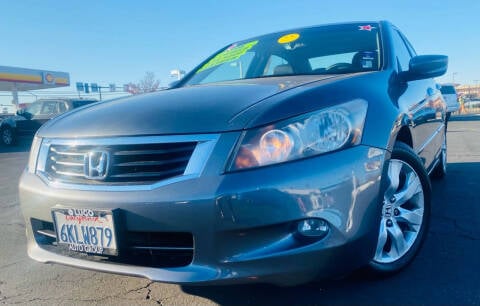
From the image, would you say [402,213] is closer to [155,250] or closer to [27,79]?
[155,250]

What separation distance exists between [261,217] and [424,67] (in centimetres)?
174

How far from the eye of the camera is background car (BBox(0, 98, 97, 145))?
43.7 feet

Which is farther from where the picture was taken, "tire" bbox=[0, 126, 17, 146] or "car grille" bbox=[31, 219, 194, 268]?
"tire" bbox=[0, 126, 17, 146]

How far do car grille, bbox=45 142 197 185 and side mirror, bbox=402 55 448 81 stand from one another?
1752 millimetres

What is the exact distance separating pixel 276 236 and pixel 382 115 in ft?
2.87

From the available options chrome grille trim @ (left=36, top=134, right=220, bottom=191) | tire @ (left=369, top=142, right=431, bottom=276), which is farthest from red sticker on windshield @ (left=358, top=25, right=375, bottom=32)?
chrome grille trim @ (left=36, top=134, right=220, bottom=191)

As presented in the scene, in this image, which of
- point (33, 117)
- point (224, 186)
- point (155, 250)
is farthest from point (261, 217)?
point (33, 117)

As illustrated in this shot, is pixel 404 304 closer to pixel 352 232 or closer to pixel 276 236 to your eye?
pixel 352 232

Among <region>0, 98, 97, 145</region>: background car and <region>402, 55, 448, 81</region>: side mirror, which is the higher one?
<region>402, 55, 448, 81</region>: side mirror

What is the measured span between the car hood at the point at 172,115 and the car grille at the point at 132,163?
0.07 metres

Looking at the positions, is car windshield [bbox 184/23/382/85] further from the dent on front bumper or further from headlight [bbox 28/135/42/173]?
headlight [bbox 28/135/42/173]

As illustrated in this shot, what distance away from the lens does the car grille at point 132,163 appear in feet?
5.69

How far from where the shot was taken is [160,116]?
74.7 inches

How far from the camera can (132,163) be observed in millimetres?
1800
